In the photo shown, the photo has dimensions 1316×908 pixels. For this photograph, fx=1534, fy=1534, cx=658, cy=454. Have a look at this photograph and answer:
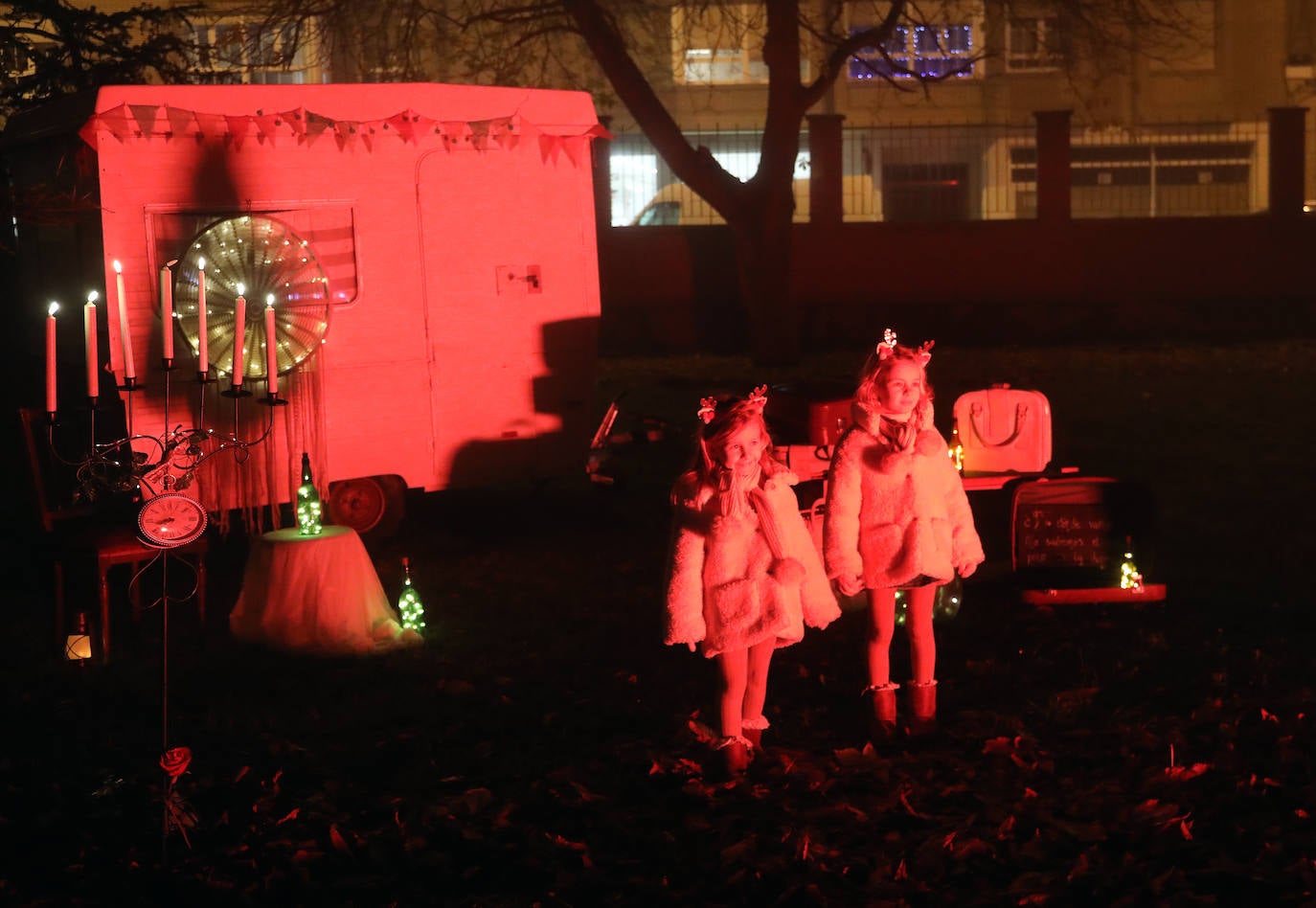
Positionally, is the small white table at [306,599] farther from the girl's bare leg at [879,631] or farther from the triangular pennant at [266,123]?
the triangular pennant at [266,123]

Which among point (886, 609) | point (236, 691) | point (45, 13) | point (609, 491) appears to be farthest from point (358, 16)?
point (886, 609)

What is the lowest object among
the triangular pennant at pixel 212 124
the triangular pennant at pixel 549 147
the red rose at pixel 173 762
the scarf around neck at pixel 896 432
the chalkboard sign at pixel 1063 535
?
the red rose at pixel 173 762

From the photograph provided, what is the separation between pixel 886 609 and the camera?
5.60 m

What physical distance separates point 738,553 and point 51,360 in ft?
7.55

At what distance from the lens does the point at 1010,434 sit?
785cm

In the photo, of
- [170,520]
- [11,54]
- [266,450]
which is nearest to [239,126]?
[266,450]

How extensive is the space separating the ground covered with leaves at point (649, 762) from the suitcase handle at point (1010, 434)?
38cm

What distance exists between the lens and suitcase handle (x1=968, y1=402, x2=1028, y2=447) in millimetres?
7832

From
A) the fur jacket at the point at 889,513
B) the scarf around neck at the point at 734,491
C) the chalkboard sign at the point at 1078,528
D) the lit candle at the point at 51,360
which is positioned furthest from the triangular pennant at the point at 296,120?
the scarf around neck at the point at 734,491

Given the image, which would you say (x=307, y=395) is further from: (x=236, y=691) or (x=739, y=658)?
(x=739, y=658)

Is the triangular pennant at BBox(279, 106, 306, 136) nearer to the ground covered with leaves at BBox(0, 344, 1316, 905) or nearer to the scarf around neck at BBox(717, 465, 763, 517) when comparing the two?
the ground covered with leaves at BBox(0, 344, 1316, 905)

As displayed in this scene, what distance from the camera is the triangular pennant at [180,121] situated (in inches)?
341

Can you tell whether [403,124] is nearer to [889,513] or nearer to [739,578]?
[889,513]

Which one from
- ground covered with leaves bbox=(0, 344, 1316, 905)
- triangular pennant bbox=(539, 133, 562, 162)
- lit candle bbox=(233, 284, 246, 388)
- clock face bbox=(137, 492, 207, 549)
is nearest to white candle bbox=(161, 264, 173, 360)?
lit candle bbox=(233, 284, 246, 388)
